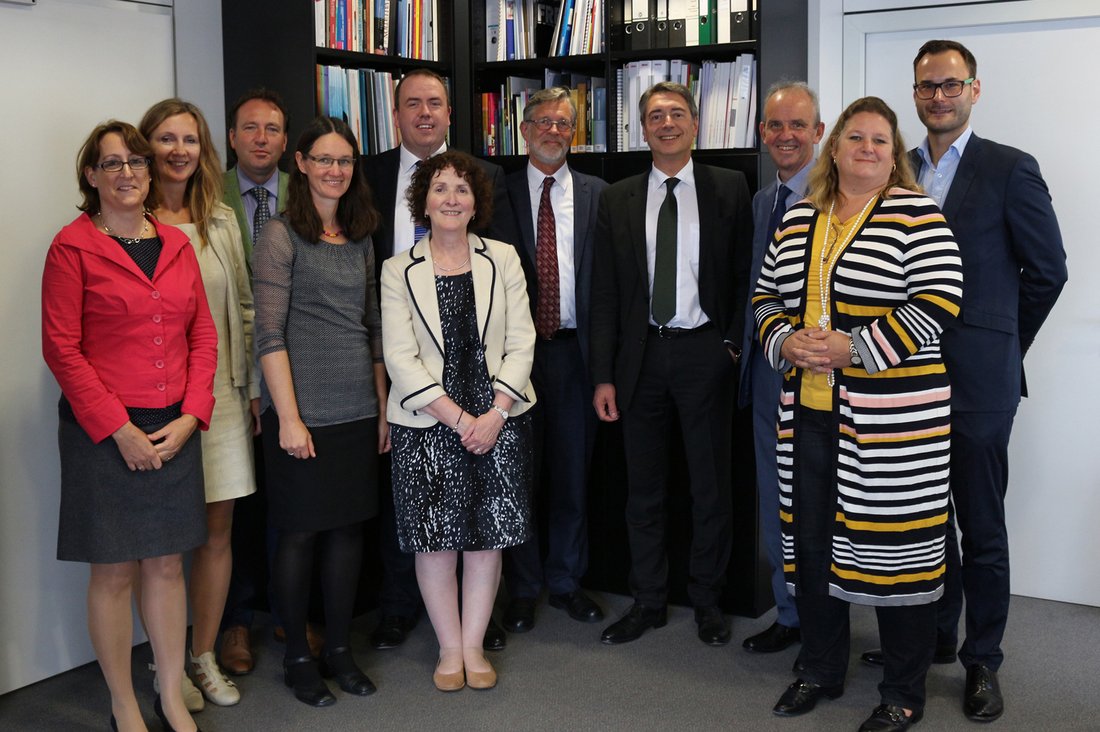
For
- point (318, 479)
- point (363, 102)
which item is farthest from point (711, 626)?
point (363, 102)

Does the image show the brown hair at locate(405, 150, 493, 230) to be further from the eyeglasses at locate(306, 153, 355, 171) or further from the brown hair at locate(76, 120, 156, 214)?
the brown hair at locate(76, 120, 156, 214)

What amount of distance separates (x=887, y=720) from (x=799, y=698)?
27 cm

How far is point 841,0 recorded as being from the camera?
4.25m

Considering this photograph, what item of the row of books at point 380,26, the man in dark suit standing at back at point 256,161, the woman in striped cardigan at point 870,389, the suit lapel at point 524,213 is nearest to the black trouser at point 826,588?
the woman in striped cardigan at point 870,389

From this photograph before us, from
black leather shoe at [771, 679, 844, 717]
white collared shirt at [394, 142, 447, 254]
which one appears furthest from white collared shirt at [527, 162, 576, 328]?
black leather shoe at [771, 679, 844, 717]

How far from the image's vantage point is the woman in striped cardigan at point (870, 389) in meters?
2.82

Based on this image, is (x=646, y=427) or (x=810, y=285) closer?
(x=810, y=285)

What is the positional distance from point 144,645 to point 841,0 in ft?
11.7

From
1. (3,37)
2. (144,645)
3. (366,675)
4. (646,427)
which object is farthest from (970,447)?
(3,37)

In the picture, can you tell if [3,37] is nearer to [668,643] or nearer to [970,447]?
[668,643]

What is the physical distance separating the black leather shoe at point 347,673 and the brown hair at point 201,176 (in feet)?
4.40

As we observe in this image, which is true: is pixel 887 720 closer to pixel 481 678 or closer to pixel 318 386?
pixel 481 678

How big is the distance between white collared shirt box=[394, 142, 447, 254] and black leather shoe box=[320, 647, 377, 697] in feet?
4.43

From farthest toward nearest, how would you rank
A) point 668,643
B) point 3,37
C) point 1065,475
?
point 1065,475 → point 668,643 → point 3,37
